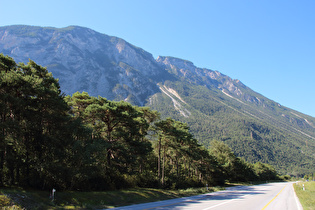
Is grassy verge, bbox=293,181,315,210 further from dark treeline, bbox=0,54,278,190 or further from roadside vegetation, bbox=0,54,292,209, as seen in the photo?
dark treeline, bbox=0,54,278,190

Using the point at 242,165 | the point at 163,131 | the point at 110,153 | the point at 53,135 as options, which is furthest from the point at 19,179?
the point at 242,165

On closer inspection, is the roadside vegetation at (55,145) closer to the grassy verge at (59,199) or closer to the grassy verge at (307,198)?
the grassy verge at (59,199)

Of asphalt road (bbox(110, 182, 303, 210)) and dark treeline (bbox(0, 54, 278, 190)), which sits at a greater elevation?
dark treeline (bbox(0, 54, 278, 190))

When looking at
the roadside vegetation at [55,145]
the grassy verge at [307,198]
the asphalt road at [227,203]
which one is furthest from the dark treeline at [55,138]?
the grassy verge at [307,198]

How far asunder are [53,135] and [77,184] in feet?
16.4

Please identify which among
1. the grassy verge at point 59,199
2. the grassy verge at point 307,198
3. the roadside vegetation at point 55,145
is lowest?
the grassy verge at point 307,198

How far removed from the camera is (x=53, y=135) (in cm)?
1716

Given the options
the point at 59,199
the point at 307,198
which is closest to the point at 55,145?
the point at 59,199

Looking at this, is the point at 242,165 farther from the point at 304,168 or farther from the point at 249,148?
the point at 304,168

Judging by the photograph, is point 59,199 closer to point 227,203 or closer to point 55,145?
point 55,145

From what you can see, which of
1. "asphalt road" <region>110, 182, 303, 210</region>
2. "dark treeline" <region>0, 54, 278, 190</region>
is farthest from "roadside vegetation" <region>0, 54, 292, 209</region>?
"asphalt road" <region>110, 182, 303, 210</region>

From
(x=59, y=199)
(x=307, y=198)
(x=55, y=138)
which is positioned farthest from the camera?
(x=307, y=198)

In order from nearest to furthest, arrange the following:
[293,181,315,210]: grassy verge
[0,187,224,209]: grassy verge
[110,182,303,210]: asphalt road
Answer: [0,187,224,209]: grassy verge
[110,182,303,210]: asphalt road
[293,181,315,210]: grassy verge

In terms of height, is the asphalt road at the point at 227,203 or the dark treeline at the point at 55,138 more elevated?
the dark treeline at the point at 55,138
